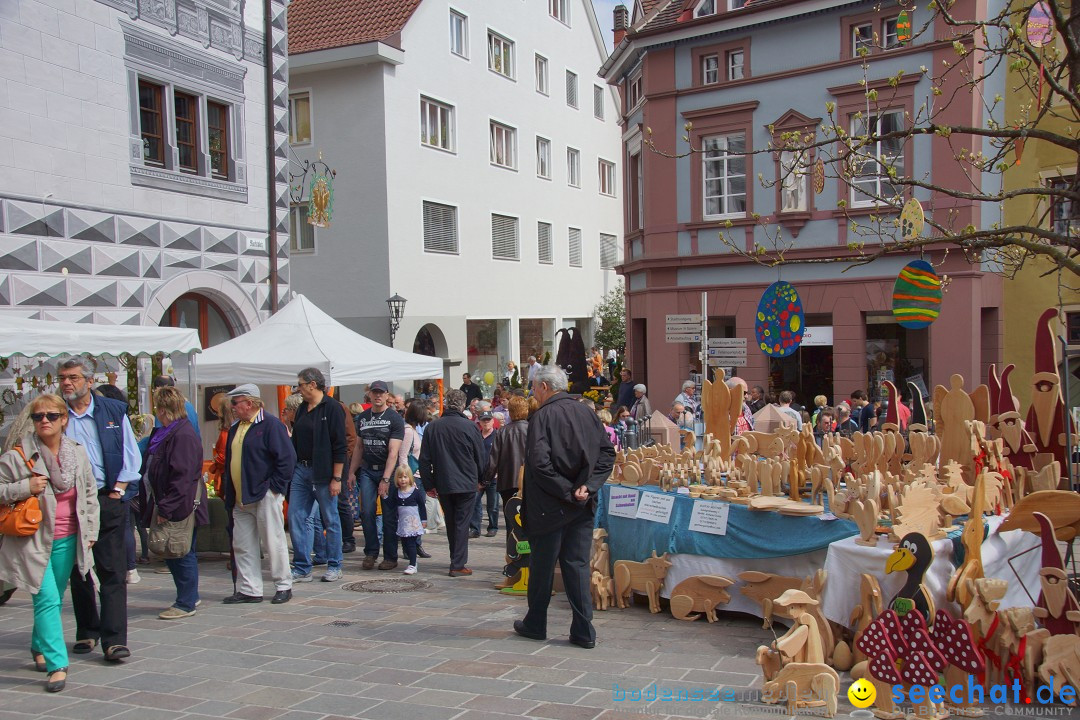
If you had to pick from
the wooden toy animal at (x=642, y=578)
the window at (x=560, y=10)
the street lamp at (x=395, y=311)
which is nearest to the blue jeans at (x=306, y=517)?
the wooden toy animal at (x=642, y=578)

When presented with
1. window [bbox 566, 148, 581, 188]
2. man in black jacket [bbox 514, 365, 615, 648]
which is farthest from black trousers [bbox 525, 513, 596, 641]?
window [bbox 566, 148, 581, 188]

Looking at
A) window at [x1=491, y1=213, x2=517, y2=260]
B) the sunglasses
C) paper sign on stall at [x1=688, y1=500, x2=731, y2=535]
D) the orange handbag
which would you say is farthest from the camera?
window at [x1=491, y1=213, x2=517, y2=260]

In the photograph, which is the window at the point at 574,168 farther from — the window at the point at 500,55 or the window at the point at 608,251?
the window at the point at 500,55

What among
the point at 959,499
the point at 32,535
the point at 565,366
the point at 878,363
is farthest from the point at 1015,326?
the point at 32,535

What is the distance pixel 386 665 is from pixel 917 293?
23.3ft

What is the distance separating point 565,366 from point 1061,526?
47.4ft

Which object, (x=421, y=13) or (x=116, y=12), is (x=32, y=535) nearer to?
(x=116, y=12)

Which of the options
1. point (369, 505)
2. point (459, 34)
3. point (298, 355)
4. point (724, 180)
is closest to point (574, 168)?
point (459, 34)

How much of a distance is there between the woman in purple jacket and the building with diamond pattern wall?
223 inches

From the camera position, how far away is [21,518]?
5.46 meters

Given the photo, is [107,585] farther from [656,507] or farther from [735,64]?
[735,64]

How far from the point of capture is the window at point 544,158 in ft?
101

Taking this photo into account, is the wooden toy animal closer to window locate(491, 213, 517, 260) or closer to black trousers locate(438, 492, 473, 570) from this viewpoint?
black trousers locate(438, 492, 473, 570)

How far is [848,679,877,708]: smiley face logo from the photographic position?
489 cm
